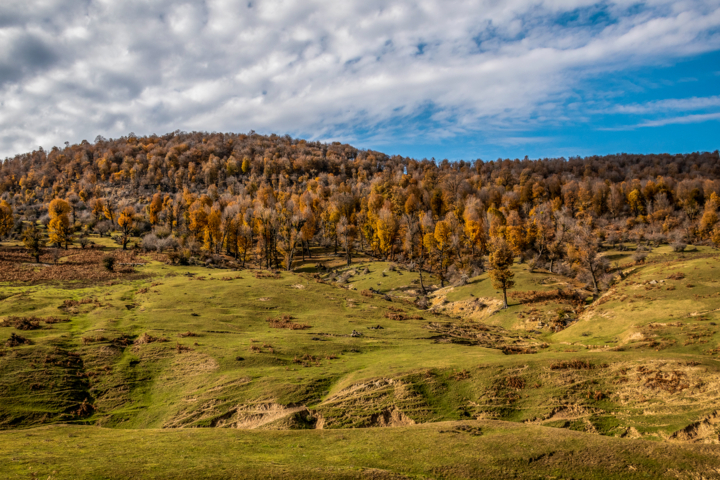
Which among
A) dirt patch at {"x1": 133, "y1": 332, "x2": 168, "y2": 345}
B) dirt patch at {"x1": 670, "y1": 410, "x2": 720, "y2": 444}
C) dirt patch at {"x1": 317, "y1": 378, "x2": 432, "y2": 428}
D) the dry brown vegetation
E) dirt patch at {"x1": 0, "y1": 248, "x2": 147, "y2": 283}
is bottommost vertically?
the dry brown vegetation

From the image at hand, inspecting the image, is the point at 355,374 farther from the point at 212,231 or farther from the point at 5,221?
the point at 5,221

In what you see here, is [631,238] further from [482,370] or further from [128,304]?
[128,304]

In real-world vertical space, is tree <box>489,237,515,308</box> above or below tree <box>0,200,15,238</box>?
below

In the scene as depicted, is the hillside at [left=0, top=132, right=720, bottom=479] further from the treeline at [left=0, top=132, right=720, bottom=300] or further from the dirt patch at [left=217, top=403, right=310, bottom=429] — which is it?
the treeline at [left=0, top=132, right=720, bottom=300]

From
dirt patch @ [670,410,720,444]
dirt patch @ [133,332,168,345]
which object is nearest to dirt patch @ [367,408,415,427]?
dirt patch @ [670,410,720,444]

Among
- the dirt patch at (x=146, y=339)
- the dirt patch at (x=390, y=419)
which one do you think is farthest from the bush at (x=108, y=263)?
the dirt patch at (x=390, y=419)

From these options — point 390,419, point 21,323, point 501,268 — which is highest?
point 501,268

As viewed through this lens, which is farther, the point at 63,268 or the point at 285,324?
the point at 63,268

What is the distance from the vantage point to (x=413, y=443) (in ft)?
52.6

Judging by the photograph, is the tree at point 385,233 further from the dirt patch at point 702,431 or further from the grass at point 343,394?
the dirt patch at point 702,431

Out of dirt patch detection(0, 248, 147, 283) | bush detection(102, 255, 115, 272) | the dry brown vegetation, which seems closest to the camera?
the dry brown vegetation

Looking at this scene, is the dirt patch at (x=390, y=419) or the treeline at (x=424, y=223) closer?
the dirt patch at (x=390, y=419)

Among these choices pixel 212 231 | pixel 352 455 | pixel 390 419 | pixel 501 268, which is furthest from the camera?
pixel 212 231

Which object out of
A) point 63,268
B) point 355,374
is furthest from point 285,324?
point 63,268
